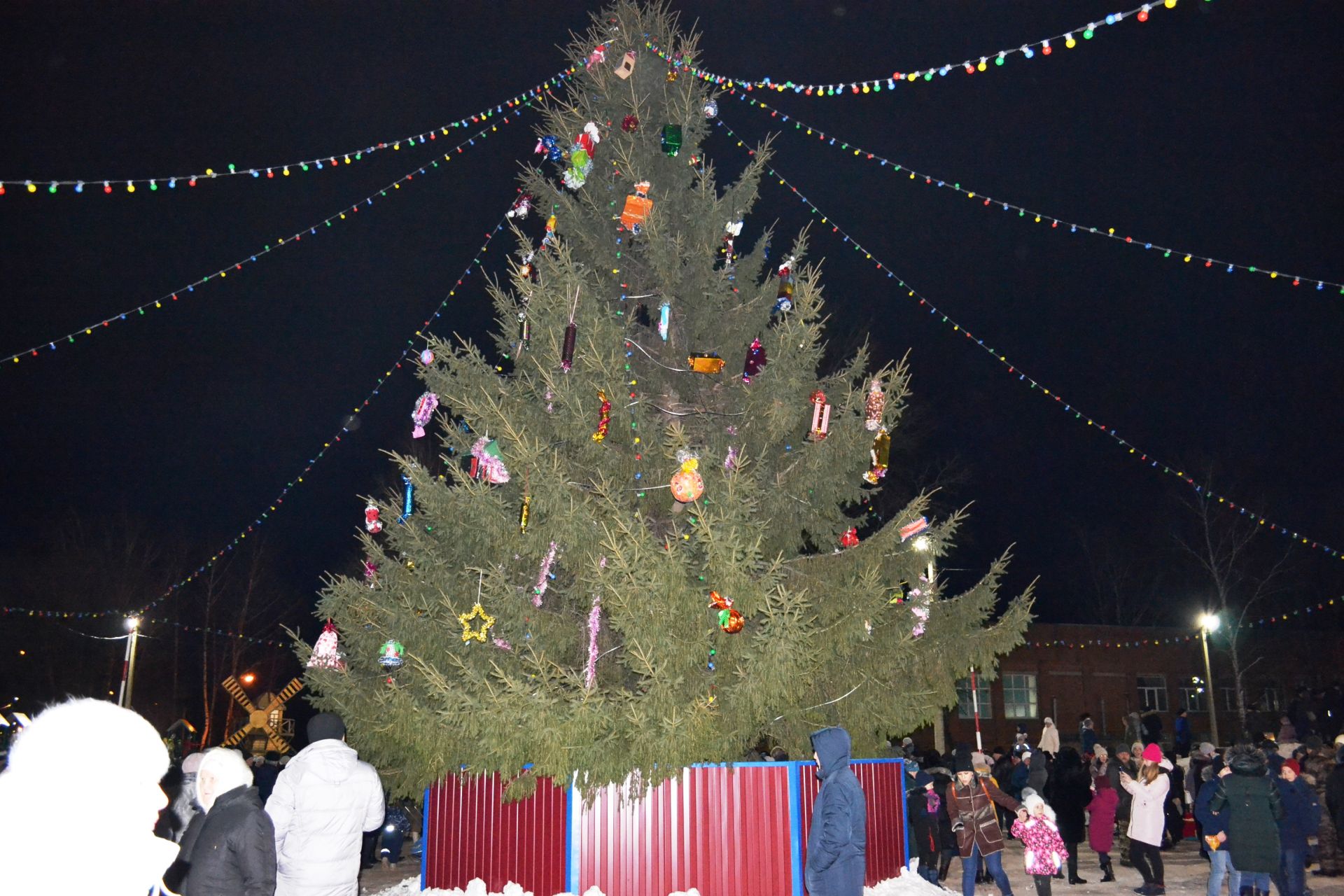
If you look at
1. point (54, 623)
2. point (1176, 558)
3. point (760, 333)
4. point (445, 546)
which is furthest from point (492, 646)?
point (1176, 558)

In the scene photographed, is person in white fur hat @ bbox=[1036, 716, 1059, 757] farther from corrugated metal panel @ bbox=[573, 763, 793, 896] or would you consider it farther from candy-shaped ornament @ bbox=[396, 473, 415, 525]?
candy-shaped ornament @ bbox=[396, 473, 415, 525]

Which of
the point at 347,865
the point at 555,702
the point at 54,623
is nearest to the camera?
the point at 347,865

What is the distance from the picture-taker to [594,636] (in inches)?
342

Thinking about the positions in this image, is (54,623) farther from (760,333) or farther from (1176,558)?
(1176,558)

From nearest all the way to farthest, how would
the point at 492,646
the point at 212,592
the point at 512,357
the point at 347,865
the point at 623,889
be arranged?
the point at 347,865 → the point at 623,889 → the point at 492,646 → the point at 512,357 → the point at 212,592

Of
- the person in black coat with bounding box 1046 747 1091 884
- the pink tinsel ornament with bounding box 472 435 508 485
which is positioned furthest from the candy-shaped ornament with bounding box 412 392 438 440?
the person in black coat with bounding box 1046 747 1091 884

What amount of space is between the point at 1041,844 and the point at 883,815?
1.56 meters

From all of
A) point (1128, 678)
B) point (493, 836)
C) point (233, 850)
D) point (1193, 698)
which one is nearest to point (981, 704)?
point (1128, 678)

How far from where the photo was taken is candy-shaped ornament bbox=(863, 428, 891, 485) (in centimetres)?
1004

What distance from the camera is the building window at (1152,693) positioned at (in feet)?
123

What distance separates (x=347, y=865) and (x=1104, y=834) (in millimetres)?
9862

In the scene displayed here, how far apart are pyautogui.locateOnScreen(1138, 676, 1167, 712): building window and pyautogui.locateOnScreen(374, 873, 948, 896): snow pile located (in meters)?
32.7

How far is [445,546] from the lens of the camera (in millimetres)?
10320

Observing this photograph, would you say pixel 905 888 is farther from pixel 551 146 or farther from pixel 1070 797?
pixel 551 146
